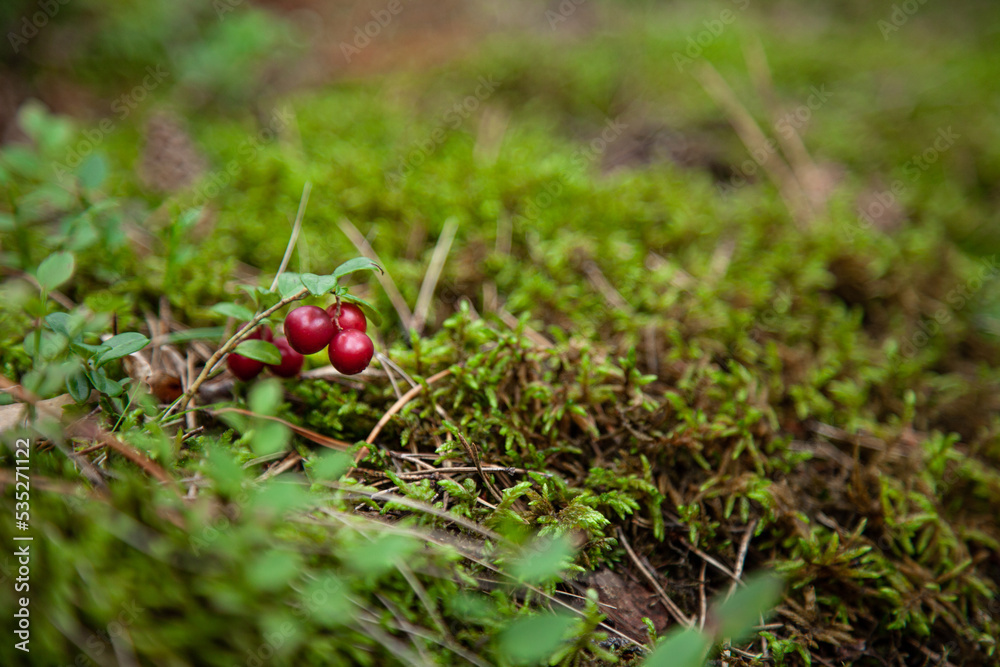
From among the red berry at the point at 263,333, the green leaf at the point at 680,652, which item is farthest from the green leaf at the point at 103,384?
the green leaf at the point at 680,652

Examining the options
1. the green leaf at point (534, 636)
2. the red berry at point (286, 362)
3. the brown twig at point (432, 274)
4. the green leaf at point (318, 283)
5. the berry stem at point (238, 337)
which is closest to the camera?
the green leaf at point (534, 636)

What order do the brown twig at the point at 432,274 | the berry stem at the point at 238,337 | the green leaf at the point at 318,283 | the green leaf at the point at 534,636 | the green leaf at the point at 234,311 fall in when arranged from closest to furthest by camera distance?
the green leaf at the point at 534,636 → the green leaf at the point at 318,283 → the berry stem at the point at 238,337 → the green leaf at the point at 234,311 → the brown twig at the point at 432,274

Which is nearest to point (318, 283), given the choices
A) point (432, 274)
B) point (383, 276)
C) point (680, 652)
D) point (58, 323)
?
point (58, 323)

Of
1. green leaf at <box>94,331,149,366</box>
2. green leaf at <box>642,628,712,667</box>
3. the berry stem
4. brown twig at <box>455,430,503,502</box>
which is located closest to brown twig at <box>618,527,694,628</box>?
brown twig at <box>455,430,503,502</box>

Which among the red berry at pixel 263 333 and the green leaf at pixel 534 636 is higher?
the red berry at pixel 263 333

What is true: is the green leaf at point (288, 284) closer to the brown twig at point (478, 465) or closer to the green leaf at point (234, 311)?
the green leaf at point (234, 311)

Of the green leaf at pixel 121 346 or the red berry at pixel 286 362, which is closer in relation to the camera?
the green leaf at pixel 121 346

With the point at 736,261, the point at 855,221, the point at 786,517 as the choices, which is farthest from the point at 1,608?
the point at 855,221
